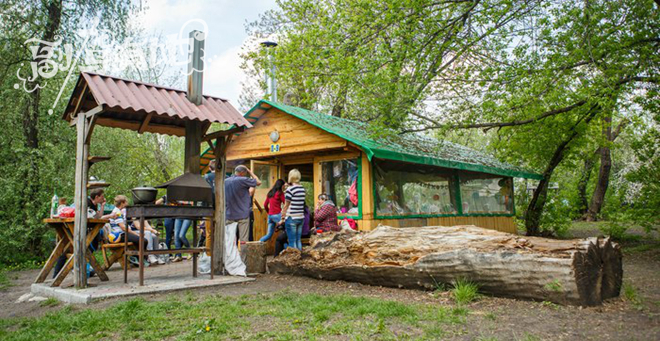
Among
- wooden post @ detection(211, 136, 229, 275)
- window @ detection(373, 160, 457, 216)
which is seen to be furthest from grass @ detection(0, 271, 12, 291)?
window @ detection(373, 160, 457, 216)

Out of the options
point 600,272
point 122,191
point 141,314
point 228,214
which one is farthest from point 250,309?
point 122,191

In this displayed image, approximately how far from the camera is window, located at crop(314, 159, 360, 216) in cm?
1019

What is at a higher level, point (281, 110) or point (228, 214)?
point (281, 110)

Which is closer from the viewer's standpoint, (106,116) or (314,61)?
(106,116)

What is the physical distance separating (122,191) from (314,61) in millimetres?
7656

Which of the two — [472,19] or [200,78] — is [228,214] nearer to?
[200,78]

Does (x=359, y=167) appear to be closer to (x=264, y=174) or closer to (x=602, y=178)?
(x=264, y=174)

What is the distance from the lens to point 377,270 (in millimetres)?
6523

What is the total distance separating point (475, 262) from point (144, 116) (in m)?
5.60

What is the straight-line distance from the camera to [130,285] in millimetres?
6531

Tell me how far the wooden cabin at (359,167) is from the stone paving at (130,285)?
11.9 ft

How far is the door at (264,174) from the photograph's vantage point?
1167 cm

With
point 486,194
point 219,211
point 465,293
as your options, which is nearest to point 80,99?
point 219,211

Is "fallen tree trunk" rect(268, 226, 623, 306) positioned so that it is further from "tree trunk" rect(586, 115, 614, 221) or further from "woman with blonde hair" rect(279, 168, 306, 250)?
"tree trunk" rect(586, 115, 614, 221)
